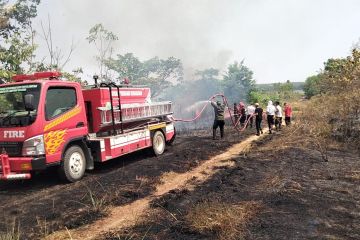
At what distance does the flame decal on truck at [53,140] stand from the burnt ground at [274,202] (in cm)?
283

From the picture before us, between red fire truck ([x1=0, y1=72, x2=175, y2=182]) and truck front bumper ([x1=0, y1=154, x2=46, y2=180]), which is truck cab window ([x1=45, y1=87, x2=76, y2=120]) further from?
truck front bumper ([x1=0, y1=154, x2=46, y2=180])

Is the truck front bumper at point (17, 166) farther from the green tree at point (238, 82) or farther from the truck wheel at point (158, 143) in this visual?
the green tree at point (238, 82)

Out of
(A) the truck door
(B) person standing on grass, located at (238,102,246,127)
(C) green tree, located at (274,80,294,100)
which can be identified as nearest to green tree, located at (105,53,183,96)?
(C) green tree, located at (274,80,294,100)

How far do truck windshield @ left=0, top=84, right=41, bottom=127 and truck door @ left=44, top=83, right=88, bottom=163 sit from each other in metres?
0.28

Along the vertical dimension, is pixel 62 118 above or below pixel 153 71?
below

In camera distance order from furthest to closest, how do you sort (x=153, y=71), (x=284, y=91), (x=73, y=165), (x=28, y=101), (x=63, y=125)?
(x=153, y=71)
(x=284, y=91)
(x=73, y=165)
(x=63, y=125)
(x=28, y=101)

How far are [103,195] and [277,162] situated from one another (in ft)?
17.6

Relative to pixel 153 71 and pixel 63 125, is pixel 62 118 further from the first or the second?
pixel 153 71

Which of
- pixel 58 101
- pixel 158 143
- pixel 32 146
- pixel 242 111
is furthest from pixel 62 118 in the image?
pixel 242 111

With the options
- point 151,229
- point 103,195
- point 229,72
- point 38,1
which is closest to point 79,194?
point 103,195

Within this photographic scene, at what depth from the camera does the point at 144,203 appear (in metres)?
7.24

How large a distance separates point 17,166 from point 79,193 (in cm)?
151

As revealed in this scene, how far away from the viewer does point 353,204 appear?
6531mm

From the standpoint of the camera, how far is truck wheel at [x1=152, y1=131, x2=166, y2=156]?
41.4 ft
